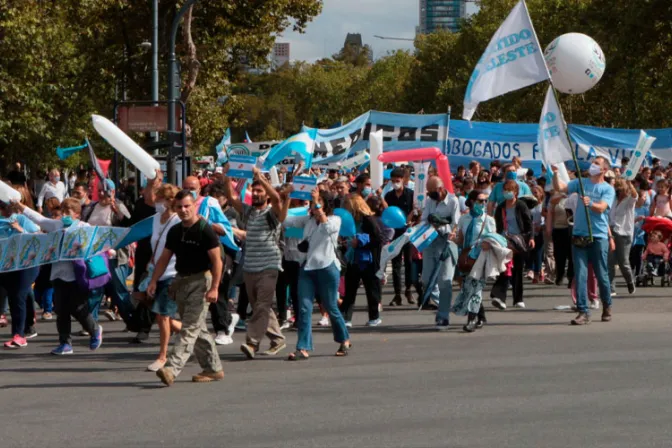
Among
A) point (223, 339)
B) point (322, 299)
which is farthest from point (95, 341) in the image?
point (322, 299)

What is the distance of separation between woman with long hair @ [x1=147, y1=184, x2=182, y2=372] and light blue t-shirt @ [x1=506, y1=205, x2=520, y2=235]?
228 inches

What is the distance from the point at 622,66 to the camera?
119ft

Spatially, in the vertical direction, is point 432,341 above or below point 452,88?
below

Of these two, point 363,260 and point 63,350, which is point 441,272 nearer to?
point 363,260

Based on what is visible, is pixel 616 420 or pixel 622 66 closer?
pixel 616 420

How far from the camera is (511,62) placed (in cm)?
1541

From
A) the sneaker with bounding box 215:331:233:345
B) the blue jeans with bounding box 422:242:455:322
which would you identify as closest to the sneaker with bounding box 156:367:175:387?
the sneaker with bounding box 215:331:233:345

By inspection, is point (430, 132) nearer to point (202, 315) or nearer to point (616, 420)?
point (202, 315)

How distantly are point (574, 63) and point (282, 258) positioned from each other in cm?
708

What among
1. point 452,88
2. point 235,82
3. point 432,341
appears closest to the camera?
point 432,341

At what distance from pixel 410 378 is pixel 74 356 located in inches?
147

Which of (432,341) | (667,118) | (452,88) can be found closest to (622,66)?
(667,118)

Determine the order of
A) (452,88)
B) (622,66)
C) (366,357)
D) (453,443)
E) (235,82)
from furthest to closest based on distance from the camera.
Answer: (452,88)
(235,82)
(622,66)
(366,357)
(453,443)

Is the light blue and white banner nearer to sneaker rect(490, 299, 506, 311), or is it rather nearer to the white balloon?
sneaker rect(490, 299, 506, 311)
